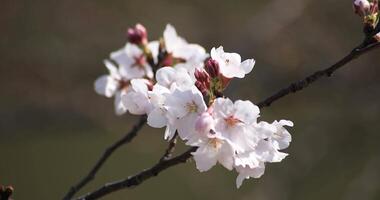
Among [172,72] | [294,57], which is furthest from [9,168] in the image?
[172,72]

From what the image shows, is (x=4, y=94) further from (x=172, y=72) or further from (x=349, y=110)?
(x=172, y=72)

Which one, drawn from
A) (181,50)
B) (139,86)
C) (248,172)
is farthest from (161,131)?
(248,172)

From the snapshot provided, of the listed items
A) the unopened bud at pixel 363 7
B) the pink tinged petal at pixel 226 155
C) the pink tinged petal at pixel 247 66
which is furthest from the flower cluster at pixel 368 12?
the pink tinged petal at pixel 226 155

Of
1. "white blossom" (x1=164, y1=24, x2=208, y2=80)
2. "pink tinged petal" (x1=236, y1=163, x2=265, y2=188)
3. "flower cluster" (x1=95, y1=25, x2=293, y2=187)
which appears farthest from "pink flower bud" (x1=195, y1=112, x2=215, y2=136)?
"white blossom" (x1=164, y1=24, x2=208, y2=80)

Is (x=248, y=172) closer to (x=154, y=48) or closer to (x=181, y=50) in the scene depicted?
(x=181, y=50)

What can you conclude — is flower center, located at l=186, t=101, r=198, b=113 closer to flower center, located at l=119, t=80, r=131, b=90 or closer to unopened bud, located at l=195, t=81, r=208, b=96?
unopened bud, located at l=195, t=81, r=208, b=96

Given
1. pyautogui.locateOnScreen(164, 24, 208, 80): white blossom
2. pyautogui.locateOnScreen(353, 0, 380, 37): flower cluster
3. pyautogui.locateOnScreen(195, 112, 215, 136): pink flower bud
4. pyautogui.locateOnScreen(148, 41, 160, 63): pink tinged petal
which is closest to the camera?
pyautogui.locateOnScreen(195, 112, 215, 136): pink flower bud
